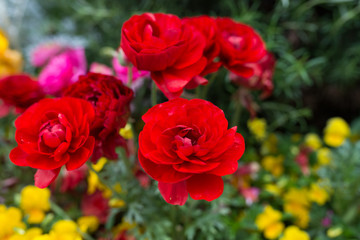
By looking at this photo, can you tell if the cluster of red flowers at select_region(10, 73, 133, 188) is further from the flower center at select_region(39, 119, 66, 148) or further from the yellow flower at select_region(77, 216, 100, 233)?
the yellow flower at select_region(77, 216, 100, 233)

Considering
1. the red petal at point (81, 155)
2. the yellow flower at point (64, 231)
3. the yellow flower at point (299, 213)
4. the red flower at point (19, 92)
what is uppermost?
the red petal at point (81, 155)

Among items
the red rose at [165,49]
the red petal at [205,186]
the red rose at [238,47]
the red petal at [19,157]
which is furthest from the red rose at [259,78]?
the red petal at [19,157]

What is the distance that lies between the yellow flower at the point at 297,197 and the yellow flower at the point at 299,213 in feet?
0.04

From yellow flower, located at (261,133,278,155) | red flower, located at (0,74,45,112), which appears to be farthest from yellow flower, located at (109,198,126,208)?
yellow flower, located at (261,133,278,155)

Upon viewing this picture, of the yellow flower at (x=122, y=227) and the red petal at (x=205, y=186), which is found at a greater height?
the red petal at (x=205, y=186)

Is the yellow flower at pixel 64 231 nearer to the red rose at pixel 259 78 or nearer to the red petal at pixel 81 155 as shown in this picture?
the red petal at pixel 81 155

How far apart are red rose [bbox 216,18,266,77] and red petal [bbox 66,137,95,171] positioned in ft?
0.88

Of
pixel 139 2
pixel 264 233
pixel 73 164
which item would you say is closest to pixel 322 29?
pixel 139 2

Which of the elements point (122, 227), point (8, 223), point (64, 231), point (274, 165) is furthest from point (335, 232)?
point (8, 223)

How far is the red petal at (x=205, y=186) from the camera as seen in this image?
1.41 feet

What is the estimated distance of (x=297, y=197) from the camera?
37.1 inches

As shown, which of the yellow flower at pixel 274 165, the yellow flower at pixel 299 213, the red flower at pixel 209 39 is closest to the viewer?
the red flower at pixel 209 39

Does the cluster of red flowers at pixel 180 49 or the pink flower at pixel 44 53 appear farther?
the pink flower at pixel 44 53

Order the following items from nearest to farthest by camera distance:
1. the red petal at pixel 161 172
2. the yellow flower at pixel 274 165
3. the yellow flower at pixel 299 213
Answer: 1. the red petal at pixel 161 172
2. the yellow flower at pixel 299 213
3. the yellow flower at pixel 274 165
